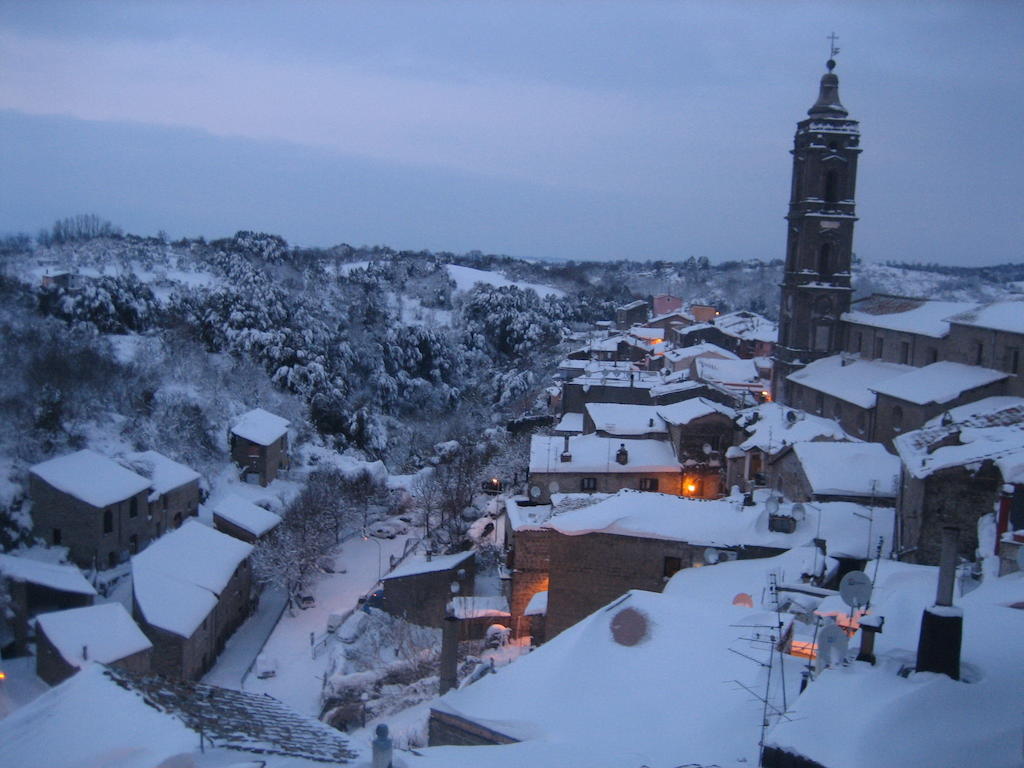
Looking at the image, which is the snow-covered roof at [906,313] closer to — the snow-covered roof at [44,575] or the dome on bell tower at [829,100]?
the dome on bell tower at [829,100]

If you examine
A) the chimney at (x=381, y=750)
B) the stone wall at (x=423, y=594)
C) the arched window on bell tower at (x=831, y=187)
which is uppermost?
the arched window on bell tower at (x=831, y=187)

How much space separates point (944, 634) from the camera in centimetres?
590

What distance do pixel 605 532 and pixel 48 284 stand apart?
103 feet

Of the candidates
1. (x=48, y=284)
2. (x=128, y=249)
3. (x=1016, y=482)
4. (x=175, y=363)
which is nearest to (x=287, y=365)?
(x=175, y=363)

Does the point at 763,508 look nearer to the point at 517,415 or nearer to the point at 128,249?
the point at 517,415

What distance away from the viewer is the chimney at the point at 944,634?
5.87 m

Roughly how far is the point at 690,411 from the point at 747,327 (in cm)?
3133

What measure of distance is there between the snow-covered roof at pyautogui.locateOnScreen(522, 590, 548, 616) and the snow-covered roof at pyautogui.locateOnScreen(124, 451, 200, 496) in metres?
12.5

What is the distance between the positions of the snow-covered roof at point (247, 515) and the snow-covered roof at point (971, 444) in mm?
17297

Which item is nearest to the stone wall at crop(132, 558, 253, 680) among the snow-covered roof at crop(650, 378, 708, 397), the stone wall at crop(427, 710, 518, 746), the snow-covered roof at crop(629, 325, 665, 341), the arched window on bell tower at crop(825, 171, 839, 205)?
the stone wall at crop(427, 710, 518, 746)

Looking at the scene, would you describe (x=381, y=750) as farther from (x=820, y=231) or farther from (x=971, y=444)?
(x=820, y=231)

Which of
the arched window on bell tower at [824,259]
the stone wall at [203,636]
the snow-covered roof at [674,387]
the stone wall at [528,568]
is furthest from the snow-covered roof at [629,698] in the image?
the arched window on bell tower at [824,259]

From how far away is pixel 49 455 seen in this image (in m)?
25.1

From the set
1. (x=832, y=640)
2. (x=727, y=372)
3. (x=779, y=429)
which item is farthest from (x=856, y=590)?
(x=727, y=372)
